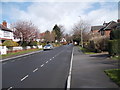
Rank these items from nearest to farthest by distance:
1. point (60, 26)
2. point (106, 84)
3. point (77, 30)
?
point (106, 84) → point (77, 30) → point (60, 26)

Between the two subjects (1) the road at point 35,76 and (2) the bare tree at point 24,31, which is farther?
(2) the bare tree at point 24,31

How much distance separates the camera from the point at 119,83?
6930 millimetres

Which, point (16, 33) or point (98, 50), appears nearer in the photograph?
point (98, 50)

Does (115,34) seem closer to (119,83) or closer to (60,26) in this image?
(119,83)

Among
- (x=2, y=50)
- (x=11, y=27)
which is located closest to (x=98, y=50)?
(x=2, y=50)

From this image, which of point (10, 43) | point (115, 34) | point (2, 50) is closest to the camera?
point (115, 34)

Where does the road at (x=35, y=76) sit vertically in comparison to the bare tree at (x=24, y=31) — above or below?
below

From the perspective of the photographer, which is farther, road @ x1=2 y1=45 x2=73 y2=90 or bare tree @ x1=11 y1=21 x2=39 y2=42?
bare tree @ x1=11 y1=21 x2=39 y2=42

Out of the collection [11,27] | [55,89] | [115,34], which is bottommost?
[55,89]

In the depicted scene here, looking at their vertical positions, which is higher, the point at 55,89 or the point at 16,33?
the point at 16,33

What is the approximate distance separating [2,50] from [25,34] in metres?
23.4

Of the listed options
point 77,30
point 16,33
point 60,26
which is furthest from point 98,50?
point 60,26

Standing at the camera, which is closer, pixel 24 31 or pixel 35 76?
pixel 35 76

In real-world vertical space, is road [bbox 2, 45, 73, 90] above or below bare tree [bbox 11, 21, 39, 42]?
below
